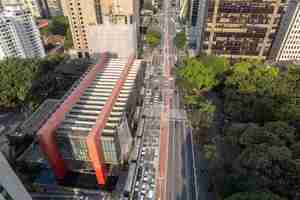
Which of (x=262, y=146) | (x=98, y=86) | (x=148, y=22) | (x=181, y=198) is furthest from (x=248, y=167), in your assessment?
(x=148, y=22)

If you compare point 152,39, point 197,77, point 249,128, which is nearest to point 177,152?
point 249,128

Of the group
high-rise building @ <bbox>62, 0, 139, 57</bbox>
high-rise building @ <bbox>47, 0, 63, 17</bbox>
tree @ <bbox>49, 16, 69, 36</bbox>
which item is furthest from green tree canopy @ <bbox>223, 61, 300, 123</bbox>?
high-rise building @ <bbox>47, 0, 63, 17</bbox>

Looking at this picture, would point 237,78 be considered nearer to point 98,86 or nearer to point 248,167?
point 248,167

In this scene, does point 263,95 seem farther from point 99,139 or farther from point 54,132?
Result: point 54,132

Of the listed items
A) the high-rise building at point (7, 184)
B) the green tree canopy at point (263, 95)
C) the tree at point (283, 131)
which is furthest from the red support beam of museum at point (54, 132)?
the tree at point (283, 131)

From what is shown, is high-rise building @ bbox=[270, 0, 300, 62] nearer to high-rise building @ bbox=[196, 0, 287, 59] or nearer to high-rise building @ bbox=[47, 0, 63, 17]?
high-rise building @ bbox=[196, 0, 287, 59]

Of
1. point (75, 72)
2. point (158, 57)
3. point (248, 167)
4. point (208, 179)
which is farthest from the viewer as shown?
point (158, 57)
